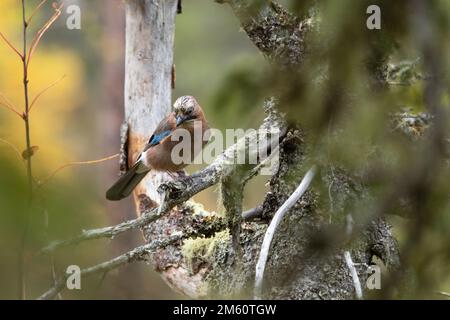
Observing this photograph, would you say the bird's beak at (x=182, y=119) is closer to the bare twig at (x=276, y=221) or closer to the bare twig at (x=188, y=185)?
the bare twig at (x=188, y=185)

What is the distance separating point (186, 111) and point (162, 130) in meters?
0.40

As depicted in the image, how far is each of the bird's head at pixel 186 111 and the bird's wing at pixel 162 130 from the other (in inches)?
3.8

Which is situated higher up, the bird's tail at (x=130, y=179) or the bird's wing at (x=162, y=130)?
the bird's wing at (x=162, y=130)

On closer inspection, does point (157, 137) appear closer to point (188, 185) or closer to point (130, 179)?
point (130, 179)

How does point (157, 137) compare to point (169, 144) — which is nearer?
point (157, 137)

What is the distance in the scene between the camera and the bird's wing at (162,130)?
512 centimetres

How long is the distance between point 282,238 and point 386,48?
6.75 ft

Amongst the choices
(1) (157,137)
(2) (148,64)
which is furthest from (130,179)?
(2) (148,64)

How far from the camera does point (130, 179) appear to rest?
530 cm

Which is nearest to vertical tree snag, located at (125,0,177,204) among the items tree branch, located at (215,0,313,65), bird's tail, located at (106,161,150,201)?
bird's tail, located at (106,161,150,201)

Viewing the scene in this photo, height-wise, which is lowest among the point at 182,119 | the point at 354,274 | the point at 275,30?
the point at 354,274

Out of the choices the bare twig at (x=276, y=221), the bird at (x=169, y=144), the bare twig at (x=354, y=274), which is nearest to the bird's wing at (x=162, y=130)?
the bird at (x=169, y=144)

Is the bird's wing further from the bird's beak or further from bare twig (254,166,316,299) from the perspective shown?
bare twig (254,166,316,299)
